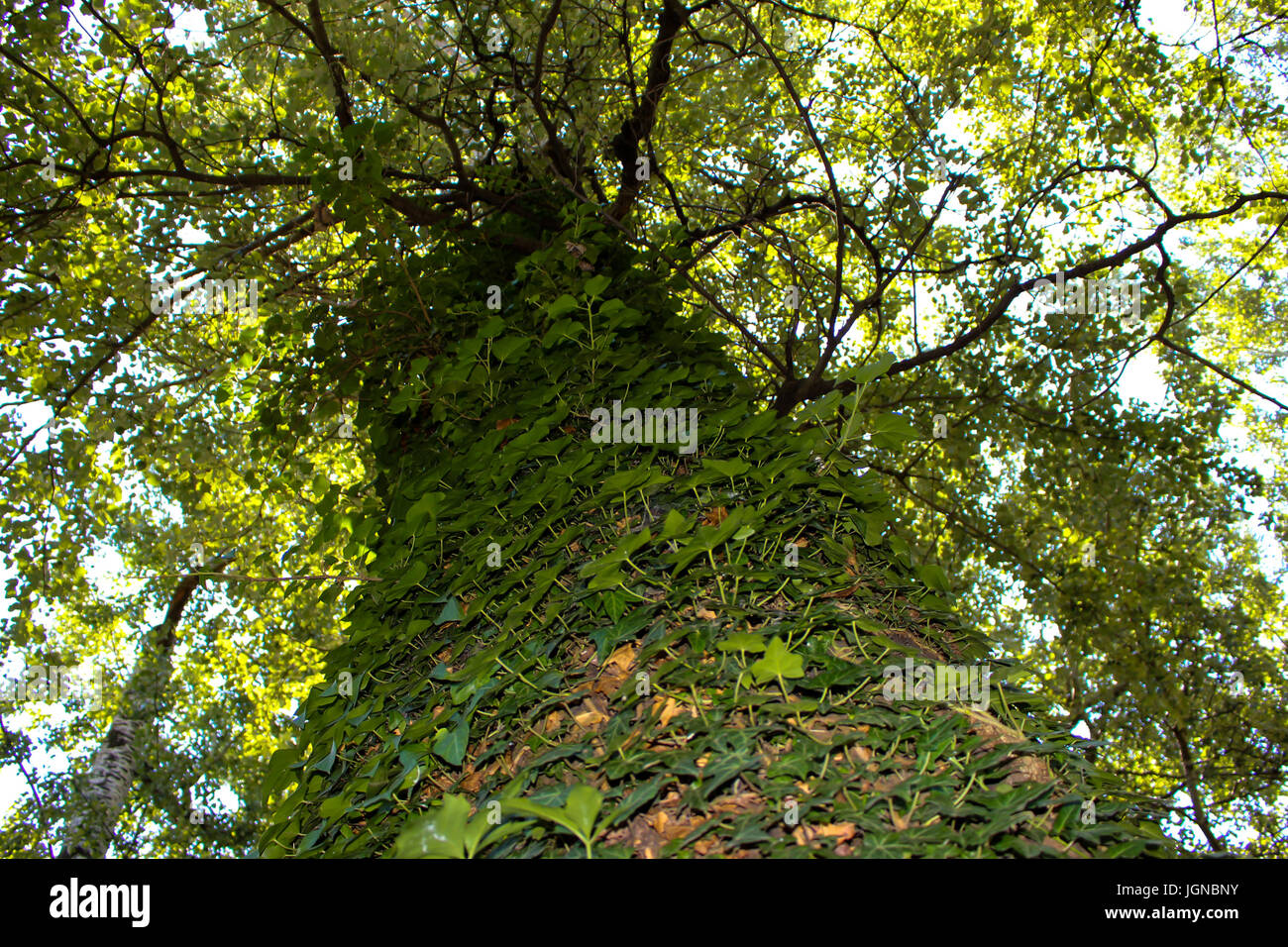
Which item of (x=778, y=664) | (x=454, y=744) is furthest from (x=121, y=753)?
(x=778, y=664)

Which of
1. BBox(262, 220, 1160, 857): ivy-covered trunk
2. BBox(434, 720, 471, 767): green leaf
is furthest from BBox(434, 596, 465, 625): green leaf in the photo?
BBox(434, 720, 471, 767): green leaf

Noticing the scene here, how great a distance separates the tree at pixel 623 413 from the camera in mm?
1091

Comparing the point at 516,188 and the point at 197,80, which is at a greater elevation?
the point at 197,80

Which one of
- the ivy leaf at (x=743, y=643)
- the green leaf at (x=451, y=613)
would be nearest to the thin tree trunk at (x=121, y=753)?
the green leaf at (x=451, y=613)

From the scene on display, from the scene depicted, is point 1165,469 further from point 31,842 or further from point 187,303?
point 31,842

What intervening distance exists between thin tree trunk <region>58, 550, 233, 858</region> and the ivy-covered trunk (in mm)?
5506

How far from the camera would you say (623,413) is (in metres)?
2.09

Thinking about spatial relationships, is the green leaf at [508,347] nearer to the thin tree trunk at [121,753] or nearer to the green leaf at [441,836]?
the green leaf at [441,836]

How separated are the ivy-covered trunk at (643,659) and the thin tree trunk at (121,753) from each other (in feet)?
18.1

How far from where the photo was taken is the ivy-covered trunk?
934mm

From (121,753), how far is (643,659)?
29.0ft
